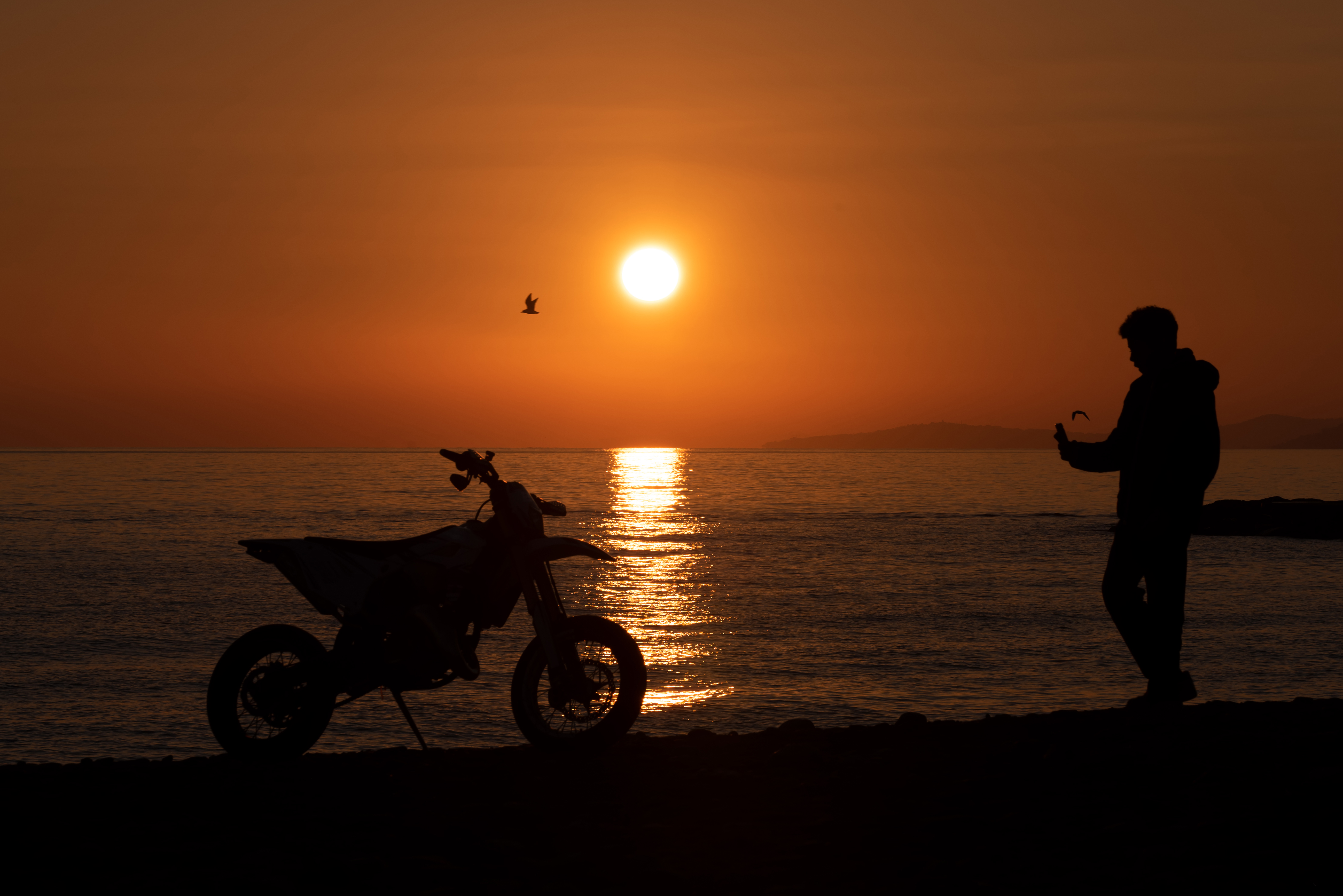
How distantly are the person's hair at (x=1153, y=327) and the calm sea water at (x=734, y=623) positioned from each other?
23.8 feet

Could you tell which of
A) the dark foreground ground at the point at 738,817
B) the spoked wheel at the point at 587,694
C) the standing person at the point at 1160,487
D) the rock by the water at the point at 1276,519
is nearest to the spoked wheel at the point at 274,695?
the dark foreground ground at the point at 738,817

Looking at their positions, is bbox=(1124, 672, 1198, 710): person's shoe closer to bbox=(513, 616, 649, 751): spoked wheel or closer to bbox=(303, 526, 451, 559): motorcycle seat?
bbox=(513, 616, 649, 751): spoked wheel

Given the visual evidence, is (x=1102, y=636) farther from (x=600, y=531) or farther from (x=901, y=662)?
(x=600, y=531)

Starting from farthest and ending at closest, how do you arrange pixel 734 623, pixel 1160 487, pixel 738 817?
pixel 734 623 → pixel 1160 487 → pixel 738 817

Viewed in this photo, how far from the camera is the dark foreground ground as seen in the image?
4.14 metres

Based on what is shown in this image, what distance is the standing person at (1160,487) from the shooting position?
21.6 feet

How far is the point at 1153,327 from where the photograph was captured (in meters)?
6.85

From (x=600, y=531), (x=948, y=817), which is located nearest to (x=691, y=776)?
(x=948, y=817)

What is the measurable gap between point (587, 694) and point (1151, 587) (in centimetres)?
362

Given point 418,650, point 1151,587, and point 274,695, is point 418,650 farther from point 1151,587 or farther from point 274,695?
point 1151,587

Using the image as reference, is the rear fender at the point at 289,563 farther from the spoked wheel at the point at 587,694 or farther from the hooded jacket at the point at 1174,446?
the hooded jacket at the point at 1174,446

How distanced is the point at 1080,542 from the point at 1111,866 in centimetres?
5051

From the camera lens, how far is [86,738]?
12656 mm

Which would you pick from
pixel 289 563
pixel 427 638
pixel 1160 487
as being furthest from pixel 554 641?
pixel 1160 487
